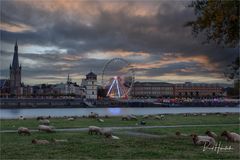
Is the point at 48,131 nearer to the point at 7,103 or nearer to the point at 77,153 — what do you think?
the point at 77,153

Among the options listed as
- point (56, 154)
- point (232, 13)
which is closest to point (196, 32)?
point (232, 13)

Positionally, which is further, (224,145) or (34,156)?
(224,145)

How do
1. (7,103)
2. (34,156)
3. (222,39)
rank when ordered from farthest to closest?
(7,103), (222,39), (34,156)

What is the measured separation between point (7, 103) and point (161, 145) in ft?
553

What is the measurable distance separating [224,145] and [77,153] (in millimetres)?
6592

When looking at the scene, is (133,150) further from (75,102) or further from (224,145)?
(75,102)

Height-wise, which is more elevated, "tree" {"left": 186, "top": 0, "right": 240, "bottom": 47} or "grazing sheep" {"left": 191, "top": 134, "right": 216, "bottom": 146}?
"tree" {"left": 186, "top": 0, "right": 240, "bottom": 47}

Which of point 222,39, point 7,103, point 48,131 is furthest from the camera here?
point 7,103

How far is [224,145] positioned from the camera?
63.8 ft

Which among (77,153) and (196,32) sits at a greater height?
(196,32)

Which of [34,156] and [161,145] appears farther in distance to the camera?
[161,145]

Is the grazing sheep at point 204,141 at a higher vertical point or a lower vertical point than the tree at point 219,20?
lower

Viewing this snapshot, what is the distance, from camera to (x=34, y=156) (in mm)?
16234

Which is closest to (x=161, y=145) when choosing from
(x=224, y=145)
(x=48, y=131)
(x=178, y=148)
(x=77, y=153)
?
(x=178, y=148)
